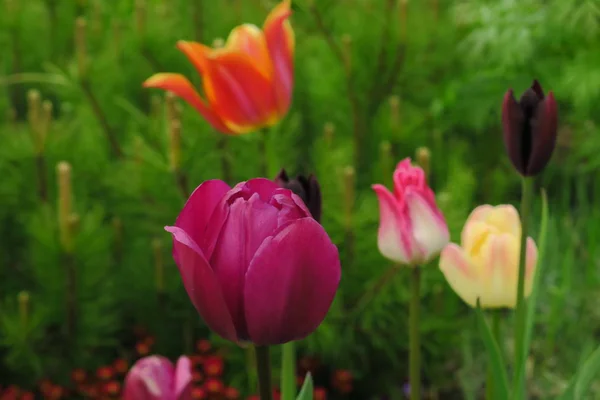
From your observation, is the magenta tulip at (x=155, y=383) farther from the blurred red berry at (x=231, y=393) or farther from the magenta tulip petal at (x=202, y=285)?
the blurred red berry at (x=231, y=393)

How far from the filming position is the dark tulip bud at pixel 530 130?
573mm

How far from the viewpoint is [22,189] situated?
1.68 m

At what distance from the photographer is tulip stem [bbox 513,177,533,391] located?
1.93 feet

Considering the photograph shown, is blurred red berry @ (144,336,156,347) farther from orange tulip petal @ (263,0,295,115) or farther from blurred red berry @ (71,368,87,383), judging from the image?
orange tulip petal @ (263,0,295,115)

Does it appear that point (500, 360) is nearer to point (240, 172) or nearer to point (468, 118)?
point (240, 172)

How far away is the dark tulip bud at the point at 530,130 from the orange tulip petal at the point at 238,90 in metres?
0.52

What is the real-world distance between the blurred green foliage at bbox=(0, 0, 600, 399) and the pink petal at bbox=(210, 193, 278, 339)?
835 millimetres

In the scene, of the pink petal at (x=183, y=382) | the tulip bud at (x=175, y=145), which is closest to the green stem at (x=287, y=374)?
the pink petal at (x=183, y=382)

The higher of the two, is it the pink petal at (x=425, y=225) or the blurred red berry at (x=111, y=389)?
the pink petal at (x=425, y=225)

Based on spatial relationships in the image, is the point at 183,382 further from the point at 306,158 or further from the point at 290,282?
the point at 306,158


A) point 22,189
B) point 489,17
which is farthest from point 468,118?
point 22,189

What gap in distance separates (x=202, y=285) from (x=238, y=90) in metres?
0.62

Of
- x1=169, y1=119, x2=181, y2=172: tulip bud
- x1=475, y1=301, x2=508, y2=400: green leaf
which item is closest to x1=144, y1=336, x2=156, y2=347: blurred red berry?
x1=169, y1=119, x2=181, y2=172: tulip bud

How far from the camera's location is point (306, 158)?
2.12 metres
